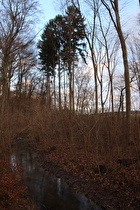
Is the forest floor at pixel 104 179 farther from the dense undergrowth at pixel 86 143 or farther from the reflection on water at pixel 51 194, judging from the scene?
the reflection on water at pixel 51 194

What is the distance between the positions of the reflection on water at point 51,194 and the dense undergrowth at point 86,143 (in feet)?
2.46

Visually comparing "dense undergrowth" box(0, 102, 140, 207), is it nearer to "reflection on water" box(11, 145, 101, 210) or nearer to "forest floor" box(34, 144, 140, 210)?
"forest floor" box(34, 144, 140, 210)

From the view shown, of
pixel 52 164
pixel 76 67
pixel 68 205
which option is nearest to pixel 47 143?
pixel 52 164

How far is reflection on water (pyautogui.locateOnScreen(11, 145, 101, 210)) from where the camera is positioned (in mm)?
4930

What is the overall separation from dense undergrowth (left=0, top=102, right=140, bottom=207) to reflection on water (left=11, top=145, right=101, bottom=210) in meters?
0.75

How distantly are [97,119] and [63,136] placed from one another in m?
5.68

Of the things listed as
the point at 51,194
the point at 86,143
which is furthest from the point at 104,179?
the point at 86,143

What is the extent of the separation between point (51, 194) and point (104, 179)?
73.4 inches

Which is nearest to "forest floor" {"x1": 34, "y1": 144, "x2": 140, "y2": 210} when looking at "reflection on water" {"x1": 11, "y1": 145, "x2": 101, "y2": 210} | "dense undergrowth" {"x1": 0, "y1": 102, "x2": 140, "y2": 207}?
"dense undergrowth" {"x1": 0, "y1": 102, "x2": 140, "y2": 207}

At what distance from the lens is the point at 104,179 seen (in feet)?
19.7

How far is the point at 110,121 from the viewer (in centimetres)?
688

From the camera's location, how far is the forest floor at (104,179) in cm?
488

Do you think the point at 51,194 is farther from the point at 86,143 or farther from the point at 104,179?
the point at 86,143

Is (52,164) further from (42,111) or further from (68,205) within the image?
(42,111)
